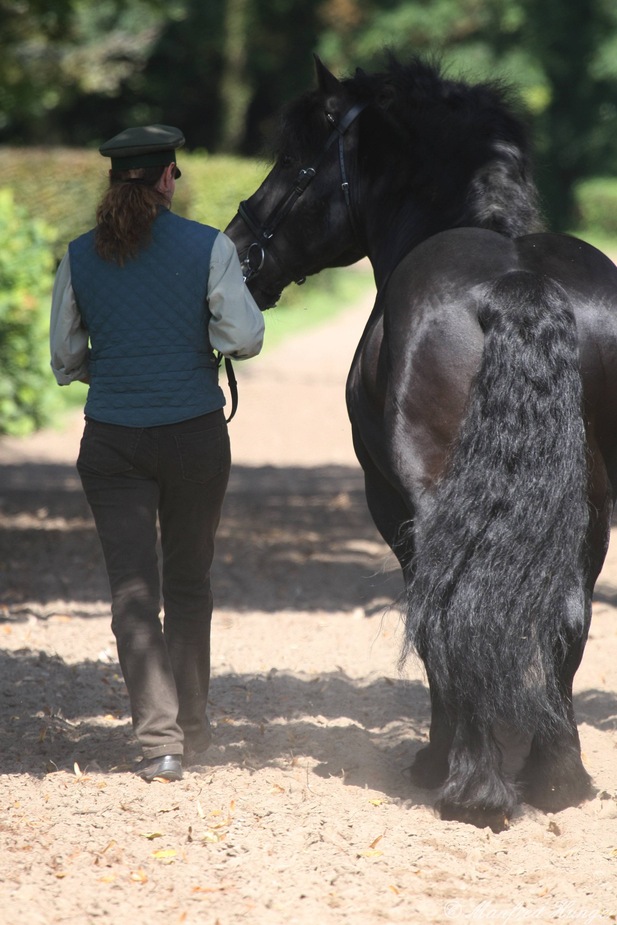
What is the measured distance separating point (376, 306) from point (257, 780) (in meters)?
1.69

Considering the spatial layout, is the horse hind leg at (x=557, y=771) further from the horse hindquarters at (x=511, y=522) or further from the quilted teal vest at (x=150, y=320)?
the quilted teal vest at (x=150, y=320)

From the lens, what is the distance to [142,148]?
3568 mm

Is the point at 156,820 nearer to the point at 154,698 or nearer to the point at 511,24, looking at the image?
the point at 154,698

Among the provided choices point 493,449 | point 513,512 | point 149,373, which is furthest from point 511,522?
point 149,373

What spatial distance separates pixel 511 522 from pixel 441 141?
1427mm

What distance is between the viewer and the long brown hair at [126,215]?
3564 millimetres

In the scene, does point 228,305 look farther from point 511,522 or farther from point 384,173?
point 511,522

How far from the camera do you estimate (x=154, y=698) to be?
12.4 ft

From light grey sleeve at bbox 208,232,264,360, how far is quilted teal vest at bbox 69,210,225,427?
0.11ft

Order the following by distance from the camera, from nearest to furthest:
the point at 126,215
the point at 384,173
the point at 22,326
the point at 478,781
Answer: the point at 478,781 → the point at 126,215 → the point at 384,173 → the point at 22,326

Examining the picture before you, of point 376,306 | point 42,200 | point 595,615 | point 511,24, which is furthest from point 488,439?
point 511,24

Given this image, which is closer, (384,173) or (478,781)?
(478,781)

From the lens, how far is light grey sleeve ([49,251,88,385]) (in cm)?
367

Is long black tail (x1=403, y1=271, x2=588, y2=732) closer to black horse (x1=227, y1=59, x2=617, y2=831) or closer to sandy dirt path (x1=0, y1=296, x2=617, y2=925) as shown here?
black horse (x1=227, y1=59, x2=617, y2=831)
